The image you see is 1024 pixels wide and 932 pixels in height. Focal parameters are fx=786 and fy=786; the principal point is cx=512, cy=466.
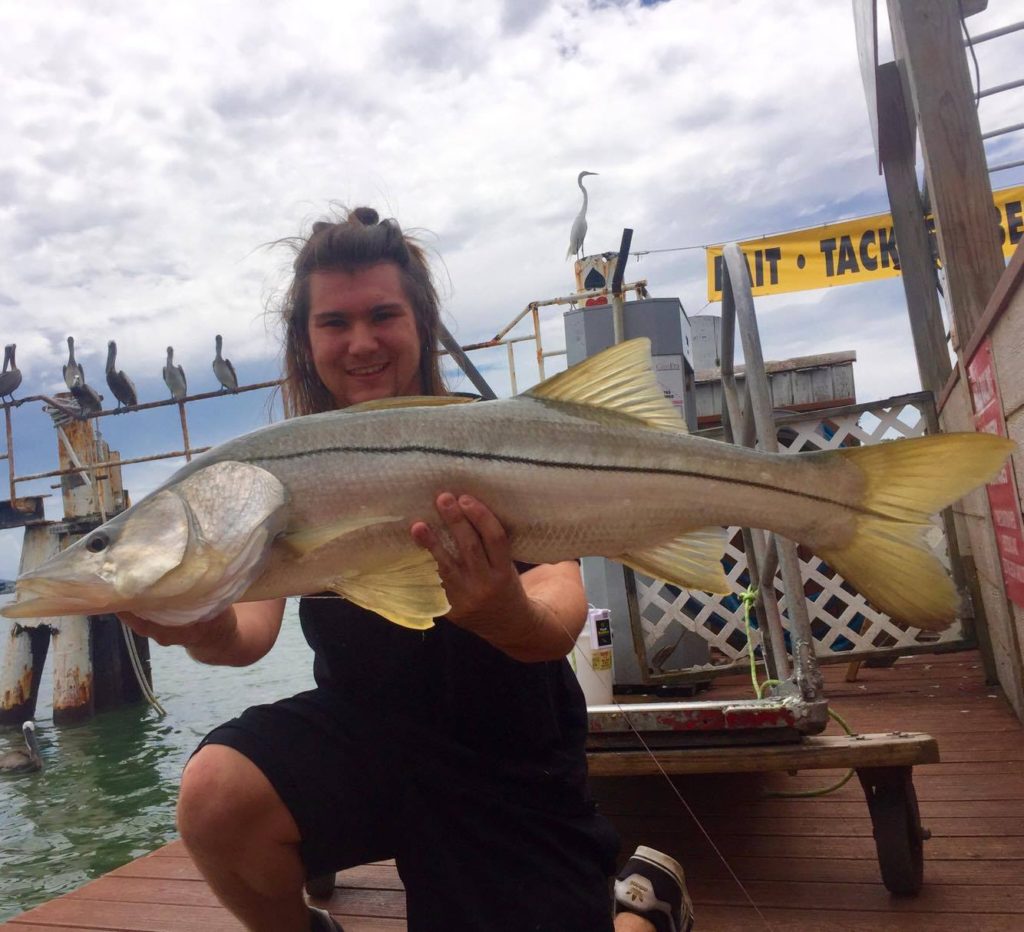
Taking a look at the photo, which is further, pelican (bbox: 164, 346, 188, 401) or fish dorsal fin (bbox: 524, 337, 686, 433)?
pelican (bbox: 164, 346, 188, 401)

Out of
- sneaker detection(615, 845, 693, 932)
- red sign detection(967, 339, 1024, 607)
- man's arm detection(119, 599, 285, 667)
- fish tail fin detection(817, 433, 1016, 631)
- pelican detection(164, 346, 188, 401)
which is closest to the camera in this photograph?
fish tail fin detection(817, 433, 1016, 631)

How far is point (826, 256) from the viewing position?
445 inches

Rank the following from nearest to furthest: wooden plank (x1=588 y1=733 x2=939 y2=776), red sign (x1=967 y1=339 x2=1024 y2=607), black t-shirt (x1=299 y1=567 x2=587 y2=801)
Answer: black t-shirt (x1=299 y1=567 x2=587 y2=801), wooden plank (x1=588 y1=733 x2=939 y2=776), red sign (x1=967 y1=339 x2=1024 y2=607)

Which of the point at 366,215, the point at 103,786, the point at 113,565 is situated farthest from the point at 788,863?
the point at 103,786

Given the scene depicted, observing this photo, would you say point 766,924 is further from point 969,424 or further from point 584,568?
point 584,568

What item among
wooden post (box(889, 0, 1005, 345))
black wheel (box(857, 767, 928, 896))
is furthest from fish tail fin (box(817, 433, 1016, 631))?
wooden post (box(889, 0, 1005, 345))

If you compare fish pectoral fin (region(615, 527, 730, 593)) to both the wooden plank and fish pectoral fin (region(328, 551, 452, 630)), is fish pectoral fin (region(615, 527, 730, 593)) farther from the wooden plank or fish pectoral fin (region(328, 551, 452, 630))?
the wooden plank

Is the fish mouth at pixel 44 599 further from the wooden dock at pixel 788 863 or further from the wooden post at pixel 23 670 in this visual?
the wooden post at pixel 23 670

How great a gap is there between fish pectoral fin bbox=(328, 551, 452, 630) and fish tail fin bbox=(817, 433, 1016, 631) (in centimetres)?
80

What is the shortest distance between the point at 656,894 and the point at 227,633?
1.26m

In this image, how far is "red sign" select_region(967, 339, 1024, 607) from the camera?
2.89 metres

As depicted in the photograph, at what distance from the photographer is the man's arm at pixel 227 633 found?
1617 mm

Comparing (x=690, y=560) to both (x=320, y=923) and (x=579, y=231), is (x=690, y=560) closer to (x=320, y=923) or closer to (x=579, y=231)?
(x=320, y=923)

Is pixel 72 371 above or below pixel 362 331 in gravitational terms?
above
